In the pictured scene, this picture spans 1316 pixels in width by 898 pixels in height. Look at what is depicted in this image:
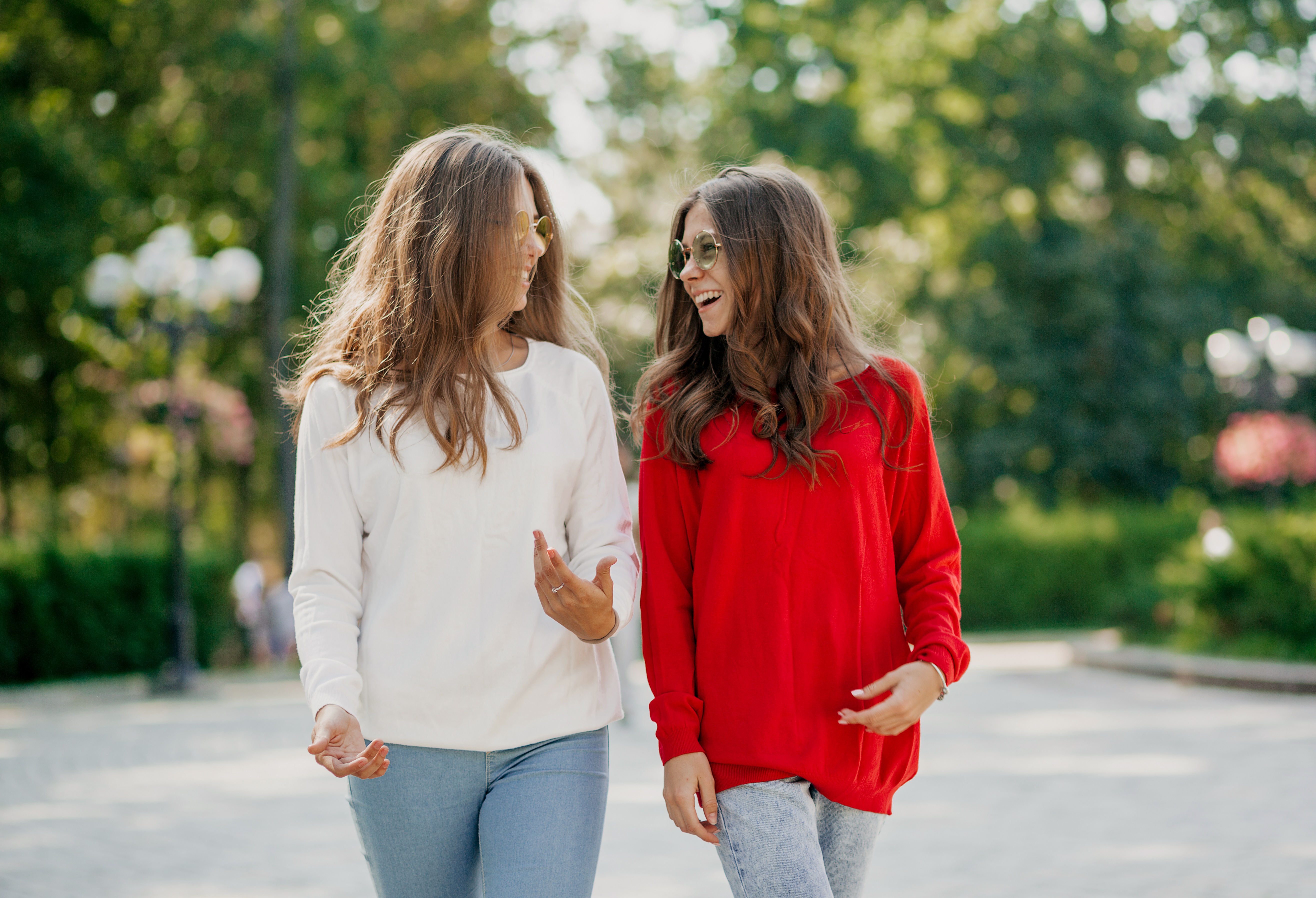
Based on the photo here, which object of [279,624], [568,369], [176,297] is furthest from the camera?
[279,624]

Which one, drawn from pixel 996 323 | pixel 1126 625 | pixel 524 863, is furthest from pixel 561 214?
pixel 996 323

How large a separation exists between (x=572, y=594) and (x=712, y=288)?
2.54 feet

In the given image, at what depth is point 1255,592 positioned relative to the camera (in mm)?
14062

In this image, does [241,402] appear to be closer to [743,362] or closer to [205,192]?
[205,192]

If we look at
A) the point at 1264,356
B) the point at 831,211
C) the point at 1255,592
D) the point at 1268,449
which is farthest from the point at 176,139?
the point at 1268,449

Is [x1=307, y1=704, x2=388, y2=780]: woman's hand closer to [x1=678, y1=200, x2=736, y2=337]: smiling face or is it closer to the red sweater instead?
the red sweater

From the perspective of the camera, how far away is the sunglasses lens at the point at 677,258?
2900 millimetres

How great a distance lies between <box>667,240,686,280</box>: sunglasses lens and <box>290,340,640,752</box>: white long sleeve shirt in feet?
1.57

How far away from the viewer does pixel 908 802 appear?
768 cm

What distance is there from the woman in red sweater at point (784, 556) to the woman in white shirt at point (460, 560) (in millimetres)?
151

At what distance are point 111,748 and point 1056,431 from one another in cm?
2441

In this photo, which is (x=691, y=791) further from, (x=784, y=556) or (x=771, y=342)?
(x=771, y=342)

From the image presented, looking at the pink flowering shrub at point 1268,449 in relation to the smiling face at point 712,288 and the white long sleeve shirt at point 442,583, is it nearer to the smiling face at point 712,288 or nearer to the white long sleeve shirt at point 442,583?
the smiling face at point 712,288

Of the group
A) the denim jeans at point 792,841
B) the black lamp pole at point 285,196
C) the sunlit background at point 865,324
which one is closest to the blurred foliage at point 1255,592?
the sunlit background at point 865,324
